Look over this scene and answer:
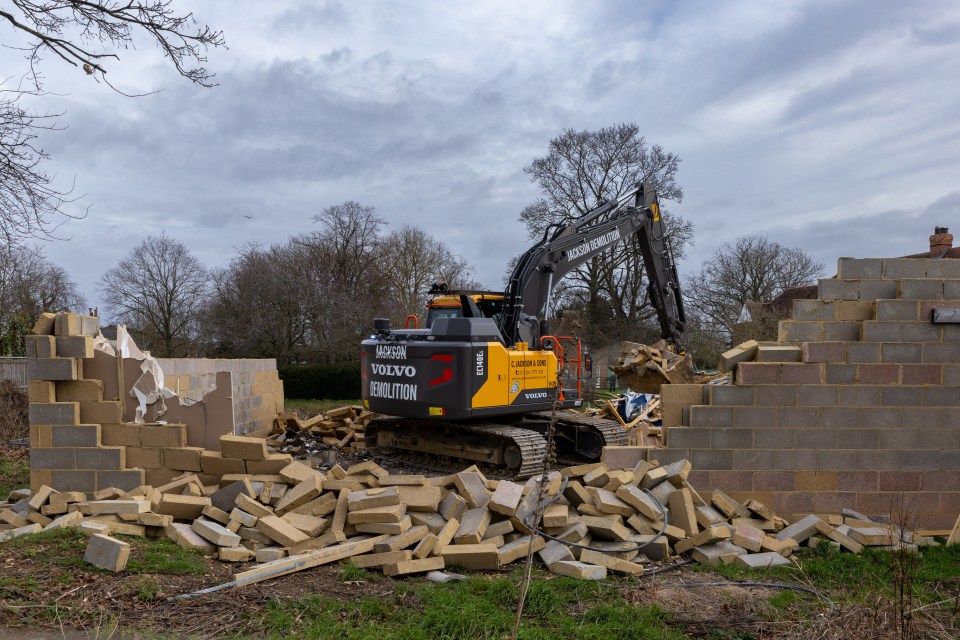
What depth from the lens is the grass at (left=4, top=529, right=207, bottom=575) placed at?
231 inches

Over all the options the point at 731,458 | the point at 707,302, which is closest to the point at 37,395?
the point at 731,458

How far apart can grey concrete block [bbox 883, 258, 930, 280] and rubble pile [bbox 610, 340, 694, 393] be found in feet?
22.7

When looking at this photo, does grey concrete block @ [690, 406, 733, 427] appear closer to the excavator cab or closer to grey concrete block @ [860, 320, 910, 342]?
grey concrete block @ [860, 320, 910, 342]

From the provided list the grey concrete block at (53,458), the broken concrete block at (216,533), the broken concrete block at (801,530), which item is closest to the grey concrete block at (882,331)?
the broken concrete block at (801,530)

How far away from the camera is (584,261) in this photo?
460 inches

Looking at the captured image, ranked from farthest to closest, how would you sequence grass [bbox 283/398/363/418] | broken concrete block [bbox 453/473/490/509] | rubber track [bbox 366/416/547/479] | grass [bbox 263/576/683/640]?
grass [bbox 283/398/363/418] → rubber track [bbox 366/416/547/479] → broken concrete block [bbox 453/473/490/509] → grass [bbox 263/576/683/640]

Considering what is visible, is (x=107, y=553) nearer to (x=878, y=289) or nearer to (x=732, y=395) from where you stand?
(x=732, y=395)

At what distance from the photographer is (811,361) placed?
24.7 feet

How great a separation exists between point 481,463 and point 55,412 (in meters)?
5.50

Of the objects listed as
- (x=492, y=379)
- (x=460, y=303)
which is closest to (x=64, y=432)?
(x=492, y=379)

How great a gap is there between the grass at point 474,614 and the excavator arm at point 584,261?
5178 mm

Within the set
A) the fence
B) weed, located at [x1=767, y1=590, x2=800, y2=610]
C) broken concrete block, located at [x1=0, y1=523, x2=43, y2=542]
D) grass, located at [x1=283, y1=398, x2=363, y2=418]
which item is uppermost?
the fence

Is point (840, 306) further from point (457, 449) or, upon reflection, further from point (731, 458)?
point (457, 449)

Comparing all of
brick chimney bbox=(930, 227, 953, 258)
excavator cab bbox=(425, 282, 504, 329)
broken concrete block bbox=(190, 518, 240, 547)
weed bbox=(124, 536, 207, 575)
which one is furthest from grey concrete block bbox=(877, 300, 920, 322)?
brick chimney bbox=(930, 227, 953, 258)
